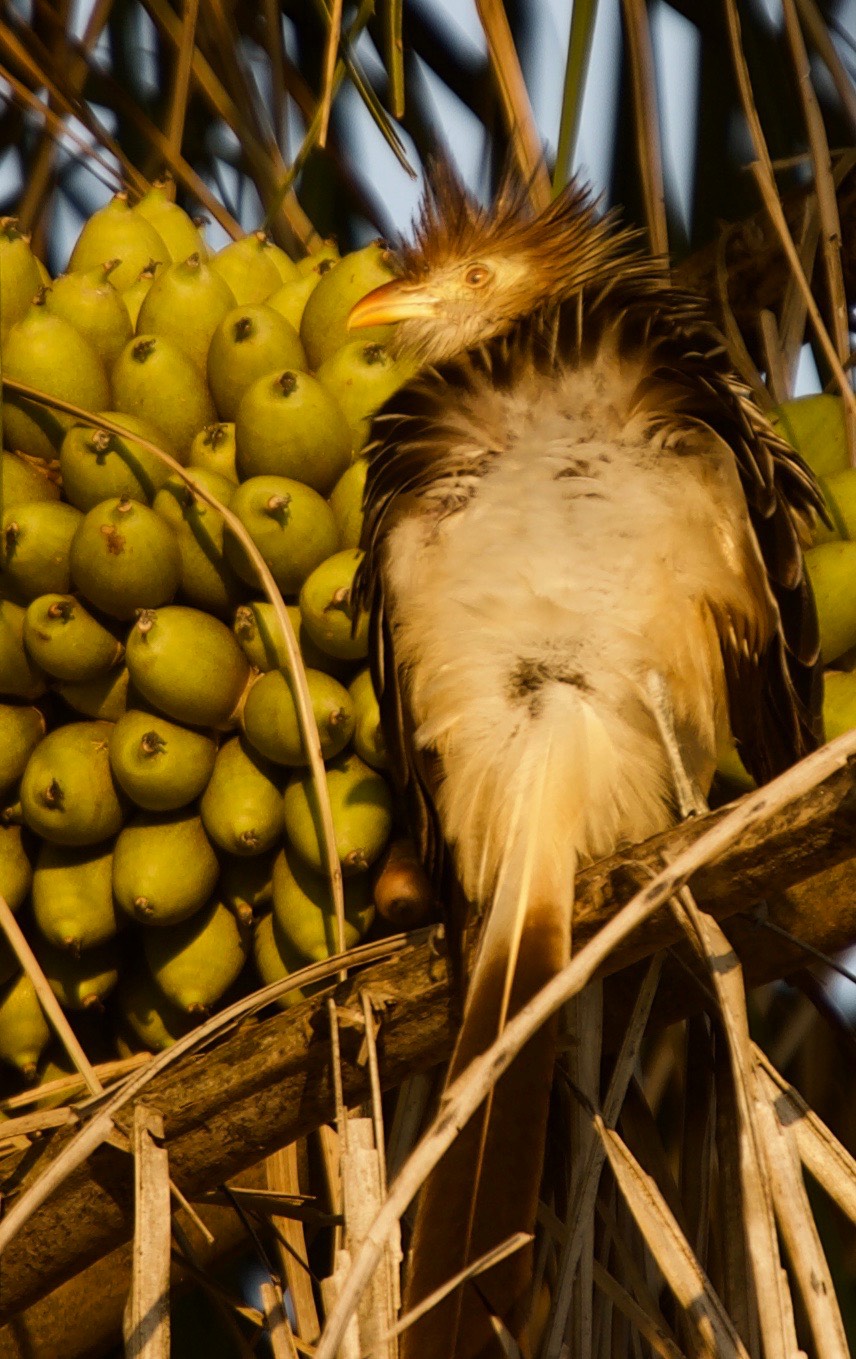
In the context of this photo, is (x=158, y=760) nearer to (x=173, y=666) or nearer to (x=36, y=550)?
(x=173, y=666)

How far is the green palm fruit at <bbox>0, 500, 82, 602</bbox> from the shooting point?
72.0 inches

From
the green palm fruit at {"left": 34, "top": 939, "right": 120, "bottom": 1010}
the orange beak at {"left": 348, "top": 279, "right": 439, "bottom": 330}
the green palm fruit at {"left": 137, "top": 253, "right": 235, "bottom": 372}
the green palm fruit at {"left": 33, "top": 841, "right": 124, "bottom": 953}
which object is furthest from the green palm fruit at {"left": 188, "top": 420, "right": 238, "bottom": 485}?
the green palm fruit at {"left": 34, "top": 939, "right": 120, "bottom": 1010}

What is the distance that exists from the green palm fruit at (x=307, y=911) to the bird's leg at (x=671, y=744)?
371 millimetres

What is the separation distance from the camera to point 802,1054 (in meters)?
2.04

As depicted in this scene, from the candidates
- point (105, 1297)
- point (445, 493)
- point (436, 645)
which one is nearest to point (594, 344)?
point (445, 493)

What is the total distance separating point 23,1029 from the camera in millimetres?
1831

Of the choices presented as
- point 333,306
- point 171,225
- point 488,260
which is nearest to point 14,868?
point 333,306

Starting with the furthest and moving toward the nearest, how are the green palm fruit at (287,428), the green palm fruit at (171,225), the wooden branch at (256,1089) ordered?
the green palm fruit at (171,225) < the green palm fruit at (287,428) < the wooden branch at (256,1089)

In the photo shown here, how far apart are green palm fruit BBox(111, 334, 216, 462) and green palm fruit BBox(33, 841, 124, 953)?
1.61 ft

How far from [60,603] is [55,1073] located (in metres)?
0.53

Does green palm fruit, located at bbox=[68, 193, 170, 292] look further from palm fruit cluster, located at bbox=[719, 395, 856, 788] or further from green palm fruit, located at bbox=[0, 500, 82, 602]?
palm fruit cluster, located at bbox=[719, 395, 856, 788]

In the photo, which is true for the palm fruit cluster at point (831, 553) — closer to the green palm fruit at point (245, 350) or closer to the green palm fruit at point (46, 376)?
the green palm fruit at point (245, 350)

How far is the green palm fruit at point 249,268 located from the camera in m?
2.12

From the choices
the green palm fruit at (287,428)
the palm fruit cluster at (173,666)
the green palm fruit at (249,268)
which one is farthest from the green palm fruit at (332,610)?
the green palm fruit at (249,268)
